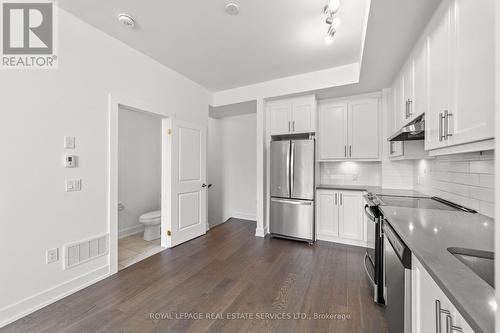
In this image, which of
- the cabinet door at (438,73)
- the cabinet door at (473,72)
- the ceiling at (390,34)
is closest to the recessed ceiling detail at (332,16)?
the ceiling at (390,34)

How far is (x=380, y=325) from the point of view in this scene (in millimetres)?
1628

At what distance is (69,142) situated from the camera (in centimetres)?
201

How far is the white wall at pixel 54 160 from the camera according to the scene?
1.68 meters

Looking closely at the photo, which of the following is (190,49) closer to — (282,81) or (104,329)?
(282,81)

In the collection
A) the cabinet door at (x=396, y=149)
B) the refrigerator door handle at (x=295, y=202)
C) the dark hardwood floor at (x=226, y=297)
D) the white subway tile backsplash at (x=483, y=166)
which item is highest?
the cabinet door at (x=396, y=149)

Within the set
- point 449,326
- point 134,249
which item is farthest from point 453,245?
point 134,249

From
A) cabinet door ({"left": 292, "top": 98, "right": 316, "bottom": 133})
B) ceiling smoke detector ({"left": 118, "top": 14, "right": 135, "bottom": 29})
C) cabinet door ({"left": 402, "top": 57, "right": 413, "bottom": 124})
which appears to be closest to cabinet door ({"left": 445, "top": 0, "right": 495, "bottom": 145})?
cabinet door ({"left": 402, "top": 57, "right": 413, "bottom": 124})

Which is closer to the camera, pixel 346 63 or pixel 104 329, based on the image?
pixel 104 329

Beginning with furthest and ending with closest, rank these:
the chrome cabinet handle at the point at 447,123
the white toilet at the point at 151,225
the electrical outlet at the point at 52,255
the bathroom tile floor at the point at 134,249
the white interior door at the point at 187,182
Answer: the white toilet at the point at 151,225, the white interior door at the point at 187,182, the bathroom tile floor at the point at 134,249, the electrical outlet at the point at 52,255, the chrome cabinet handle at the point at 447,123

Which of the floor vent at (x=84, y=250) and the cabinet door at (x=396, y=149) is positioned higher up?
the cabinet door at (x=396, y=149)

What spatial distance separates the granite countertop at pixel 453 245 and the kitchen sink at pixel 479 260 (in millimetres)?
37

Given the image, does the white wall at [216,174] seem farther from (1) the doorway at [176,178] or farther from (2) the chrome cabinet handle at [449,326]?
(2) the chrome cabinet handle at [449,326]

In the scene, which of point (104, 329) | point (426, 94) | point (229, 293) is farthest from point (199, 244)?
point (426, 94)

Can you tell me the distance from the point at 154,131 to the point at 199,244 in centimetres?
258
